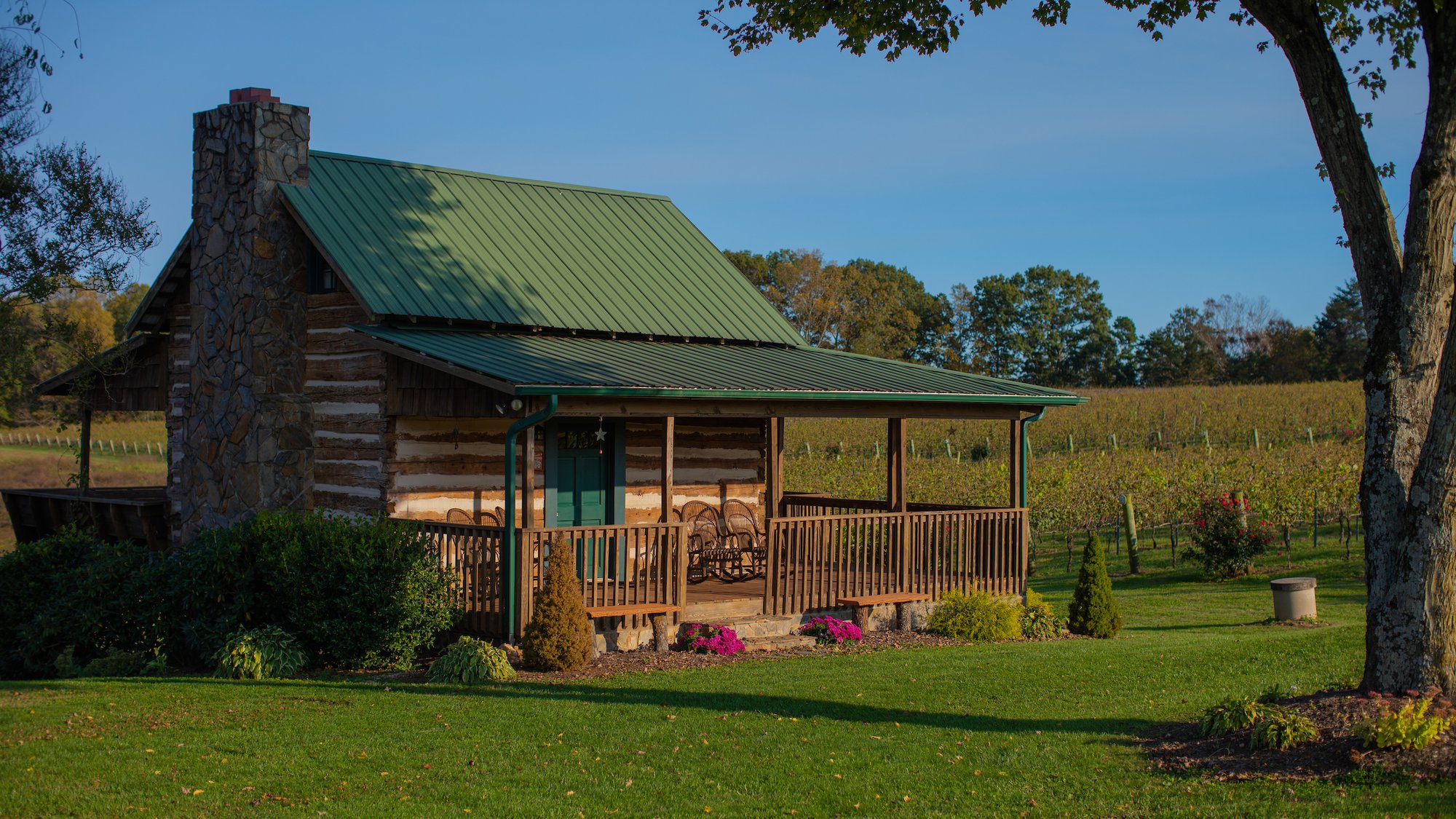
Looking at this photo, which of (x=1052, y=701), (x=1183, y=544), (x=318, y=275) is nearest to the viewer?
(x=1052, y=701)

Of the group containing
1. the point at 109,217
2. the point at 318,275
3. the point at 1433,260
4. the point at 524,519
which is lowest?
the point at 524,519

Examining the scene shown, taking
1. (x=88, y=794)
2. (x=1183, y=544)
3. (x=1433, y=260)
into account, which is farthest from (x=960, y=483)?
(x=88, y=794)

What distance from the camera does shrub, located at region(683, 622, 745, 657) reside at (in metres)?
13.4

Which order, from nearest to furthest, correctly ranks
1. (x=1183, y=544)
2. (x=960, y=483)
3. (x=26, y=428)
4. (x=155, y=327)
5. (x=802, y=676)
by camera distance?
(x=802, y=676) → (x=155, y=327) → (x=1183, y=544) → (x=960, y=483) → (x=26, y=428)

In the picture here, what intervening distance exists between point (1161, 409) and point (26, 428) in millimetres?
43790

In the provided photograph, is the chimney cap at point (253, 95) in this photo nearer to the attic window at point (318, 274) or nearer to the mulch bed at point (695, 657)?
the attic window at point (318, 274)

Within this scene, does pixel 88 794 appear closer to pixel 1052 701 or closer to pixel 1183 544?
pixel 1052 701

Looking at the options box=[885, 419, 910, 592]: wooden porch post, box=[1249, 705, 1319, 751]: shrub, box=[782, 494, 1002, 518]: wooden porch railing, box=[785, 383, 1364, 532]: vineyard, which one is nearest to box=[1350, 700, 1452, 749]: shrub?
box=[1249, 705, 1319, 751]: shrub

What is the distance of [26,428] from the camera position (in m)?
50.2

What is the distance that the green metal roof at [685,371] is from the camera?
486 inches

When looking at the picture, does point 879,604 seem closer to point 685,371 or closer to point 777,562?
point 777,562


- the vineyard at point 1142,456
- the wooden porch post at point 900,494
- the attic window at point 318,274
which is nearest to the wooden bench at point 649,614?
the wooden porch post at point 900,494

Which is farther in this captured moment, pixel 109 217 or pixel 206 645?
pixel 109 217

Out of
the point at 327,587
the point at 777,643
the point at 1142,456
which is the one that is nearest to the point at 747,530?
the point at 777,643
